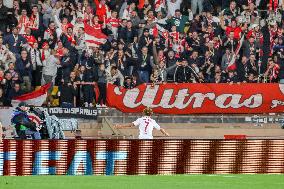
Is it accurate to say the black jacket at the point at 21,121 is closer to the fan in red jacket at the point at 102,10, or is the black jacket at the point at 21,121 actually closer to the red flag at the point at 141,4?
the fan in red jacket at the point at 102,10

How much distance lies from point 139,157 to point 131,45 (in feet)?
33.7

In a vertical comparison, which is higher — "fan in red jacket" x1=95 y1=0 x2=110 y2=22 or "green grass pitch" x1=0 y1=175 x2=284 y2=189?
"fan in red jacket" x1=95 y1=0 x2=110 y2=22

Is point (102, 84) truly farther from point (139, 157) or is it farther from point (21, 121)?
point (139, 157)

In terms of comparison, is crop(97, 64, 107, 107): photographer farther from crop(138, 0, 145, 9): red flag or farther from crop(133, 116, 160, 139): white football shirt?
crop(133, 116, 160, 139): white football shirt

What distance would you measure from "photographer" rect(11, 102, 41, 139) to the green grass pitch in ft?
21.5

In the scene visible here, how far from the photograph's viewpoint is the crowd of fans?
27625mm

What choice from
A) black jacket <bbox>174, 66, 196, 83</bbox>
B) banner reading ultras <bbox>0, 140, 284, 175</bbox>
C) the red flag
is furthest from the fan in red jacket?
banner reading ultras <bbox>0, 140, 284, 175</bbox>

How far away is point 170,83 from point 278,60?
409 centimetres

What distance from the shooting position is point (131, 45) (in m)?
28.7

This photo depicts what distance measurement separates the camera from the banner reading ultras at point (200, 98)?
91.1ft

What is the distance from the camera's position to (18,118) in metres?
24.5

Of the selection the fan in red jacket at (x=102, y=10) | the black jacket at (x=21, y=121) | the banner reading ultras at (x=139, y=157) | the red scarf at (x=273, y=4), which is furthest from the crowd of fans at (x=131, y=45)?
the banner reading ultras at (x=139, y=157)

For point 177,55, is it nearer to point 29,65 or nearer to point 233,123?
point 233,123

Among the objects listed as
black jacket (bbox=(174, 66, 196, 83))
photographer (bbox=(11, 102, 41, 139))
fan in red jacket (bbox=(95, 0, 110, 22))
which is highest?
fan in red jacket (bbox=(95, 0, 110, 22))
